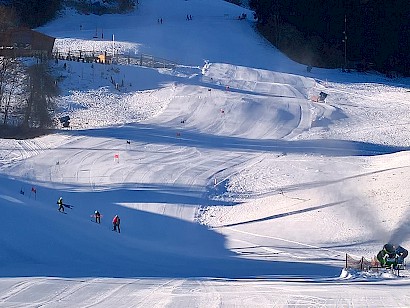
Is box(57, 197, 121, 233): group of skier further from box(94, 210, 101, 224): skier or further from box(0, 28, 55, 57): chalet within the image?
box(0, 28, 55, 57): chalet

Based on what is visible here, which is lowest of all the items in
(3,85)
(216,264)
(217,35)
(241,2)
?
(216,264)

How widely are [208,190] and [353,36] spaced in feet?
Answer: 141

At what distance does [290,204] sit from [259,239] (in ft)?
11.9

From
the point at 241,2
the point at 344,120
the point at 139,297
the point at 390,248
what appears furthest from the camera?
the point at 241,2

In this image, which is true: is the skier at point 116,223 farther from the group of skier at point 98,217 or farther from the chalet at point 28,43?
the chalet at point 28,43

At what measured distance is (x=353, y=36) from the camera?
6850 cm

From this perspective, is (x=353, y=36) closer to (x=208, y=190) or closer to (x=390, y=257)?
(x=208, y=190)

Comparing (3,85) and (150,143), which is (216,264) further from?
(3,85)

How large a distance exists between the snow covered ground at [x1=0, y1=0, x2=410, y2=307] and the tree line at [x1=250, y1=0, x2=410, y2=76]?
7.44 m

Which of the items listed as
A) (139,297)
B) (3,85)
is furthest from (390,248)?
(3,85)

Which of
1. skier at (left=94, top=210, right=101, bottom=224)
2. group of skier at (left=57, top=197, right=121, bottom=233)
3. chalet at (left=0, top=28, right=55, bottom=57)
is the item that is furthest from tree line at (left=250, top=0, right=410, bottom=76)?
skier at (left=94, top=210, right=101, bottom=224)

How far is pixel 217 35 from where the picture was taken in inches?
2803

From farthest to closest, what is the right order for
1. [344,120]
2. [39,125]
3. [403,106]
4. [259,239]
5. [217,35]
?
[217,35]
[403,106]
[344,120]
[39,125]
[259,239]

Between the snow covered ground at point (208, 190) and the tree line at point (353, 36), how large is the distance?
7444 mm
